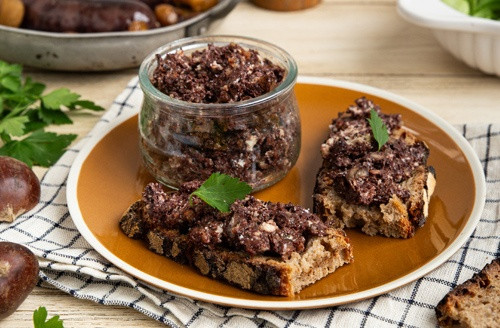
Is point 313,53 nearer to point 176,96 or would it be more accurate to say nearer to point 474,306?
point 176,96

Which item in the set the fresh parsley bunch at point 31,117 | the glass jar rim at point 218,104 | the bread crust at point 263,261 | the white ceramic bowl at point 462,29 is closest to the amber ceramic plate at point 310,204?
the bread crust at point 263,261

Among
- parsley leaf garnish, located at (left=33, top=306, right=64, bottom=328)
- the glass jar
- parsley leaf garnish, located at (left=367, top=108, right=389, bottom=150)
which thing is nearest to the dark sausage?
the glass jar

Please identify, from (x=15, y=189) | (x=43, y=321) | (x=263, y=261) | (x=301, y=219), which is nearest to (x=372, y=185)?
(x=301, y=219)

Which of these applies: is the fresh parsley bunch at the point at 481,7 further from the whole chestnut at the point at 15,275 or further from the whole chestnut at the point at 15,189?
the whole chestnut at the point at 15,275

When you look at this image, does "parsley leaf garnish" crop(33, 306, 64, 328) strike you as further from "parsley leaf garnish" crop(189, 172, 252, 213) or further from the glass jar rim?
the glass jar rim

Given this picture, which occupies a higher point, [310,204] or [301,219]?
[301,219]

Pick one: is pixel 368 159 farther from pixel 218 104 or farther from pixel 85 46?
pixel 85 46
